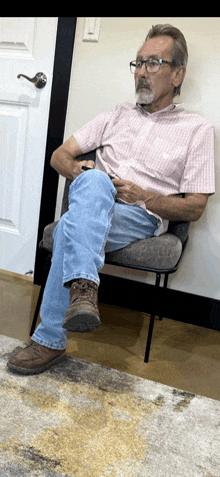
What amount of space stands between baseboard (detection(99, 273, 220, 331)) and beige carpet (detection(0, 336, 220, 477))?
2.33 ft

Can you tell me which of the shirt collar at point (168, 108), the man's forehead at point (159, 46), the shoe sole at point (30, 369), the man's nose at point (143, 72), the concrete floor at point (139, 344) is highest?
the man's forehead at point (159, 46)

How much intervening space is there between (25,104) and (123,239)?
1.08 m

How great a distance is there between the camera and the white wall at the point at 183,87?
1.79m

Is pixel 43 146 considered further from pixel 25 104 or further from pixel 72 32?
pixel 72 32

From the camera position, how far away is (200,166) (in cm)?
157

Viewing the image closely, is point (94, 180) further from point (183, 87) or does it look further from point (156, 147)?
point (183, 87)

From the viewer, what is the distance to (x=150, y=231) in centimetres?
154

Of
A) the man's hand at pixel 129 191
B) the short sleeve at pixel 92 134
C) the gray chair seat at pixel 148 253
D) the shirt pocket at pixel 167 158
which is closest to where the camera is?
the gray chair seat at pixel 148 253

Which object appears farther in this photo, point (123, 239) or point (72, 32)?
point (72, 32)

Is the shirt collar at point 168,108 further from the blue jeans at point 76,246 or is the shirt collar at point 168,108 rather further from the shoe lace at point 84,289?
the shoe lace at point 84,289

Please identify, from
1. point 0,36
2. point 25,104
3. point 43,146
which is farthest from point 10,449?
point 0,36

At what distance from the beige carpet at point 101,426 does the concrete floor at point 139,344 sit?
13 centimetres

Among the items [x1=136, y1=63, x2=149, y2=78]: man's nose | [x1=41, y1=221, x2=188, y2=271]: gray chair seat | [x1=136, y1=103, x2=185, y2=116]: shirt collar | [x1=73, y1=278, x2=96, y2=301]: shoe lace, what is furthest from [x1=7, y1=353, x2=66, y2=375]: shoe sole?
[x1=136, y1=63, x2=149, y2=78]: man's nose

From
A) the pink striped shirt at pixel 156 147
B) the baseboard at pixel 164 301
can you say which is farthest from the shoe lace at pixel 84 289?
the baseboard at pixel 164 301
